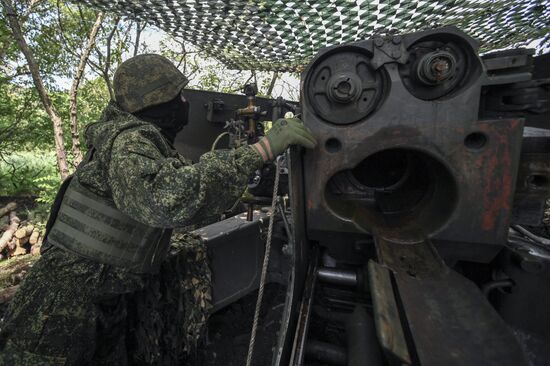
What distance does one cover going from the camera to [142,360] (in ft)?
8.14

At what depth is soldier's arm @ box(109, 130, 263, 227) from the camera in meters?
1.48

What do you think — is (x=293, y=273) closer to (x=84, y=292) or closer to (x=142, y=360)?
(x=84, y=292)

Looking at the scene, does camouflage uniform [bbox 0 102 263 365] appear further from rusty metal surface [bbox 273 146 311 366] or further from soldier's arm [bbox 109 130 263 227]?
rusty metal surface [bbox 273 146 311 366]

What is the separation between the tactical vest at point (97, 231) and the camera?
1929 mm

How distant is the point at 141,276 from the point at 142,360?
0.92 m

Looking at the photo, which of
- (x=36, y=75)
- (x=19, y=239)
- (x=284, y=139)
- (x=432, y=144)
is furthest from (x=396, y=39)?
(x=19, y=239)

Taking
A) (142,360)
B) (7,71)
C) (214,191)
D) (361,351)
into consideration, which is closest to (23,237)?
(7,71)

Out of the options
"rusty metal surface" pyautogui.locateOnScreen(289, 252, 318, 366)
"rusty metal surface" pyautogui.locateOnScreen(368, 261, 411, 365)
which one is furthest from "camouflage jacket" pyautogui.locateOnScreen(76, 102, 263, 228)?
"rusty metal surface" pyautogui.locateOnScreen(368, 261, 411, 365)

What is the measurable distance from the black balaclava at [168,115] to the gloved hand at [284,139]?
97 centimetres

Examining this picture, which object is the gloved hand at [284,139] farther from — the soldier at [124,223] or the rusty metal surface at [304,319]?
the rusty metal surface at [304,319]

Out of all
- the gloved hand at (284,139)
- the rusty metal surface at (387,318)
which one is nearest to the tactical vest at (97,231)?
the gloved hand at (284,139)

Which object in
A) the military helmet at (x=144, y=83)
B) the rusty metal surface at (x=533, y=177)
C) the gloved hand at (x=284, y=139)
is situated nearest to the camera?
the rusty metal surface at (x=533, y=177)

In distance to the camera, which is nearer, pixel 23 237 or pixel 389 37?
pixel 389 37

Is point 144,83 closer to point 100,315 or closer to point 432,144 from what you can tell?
point 100,315
